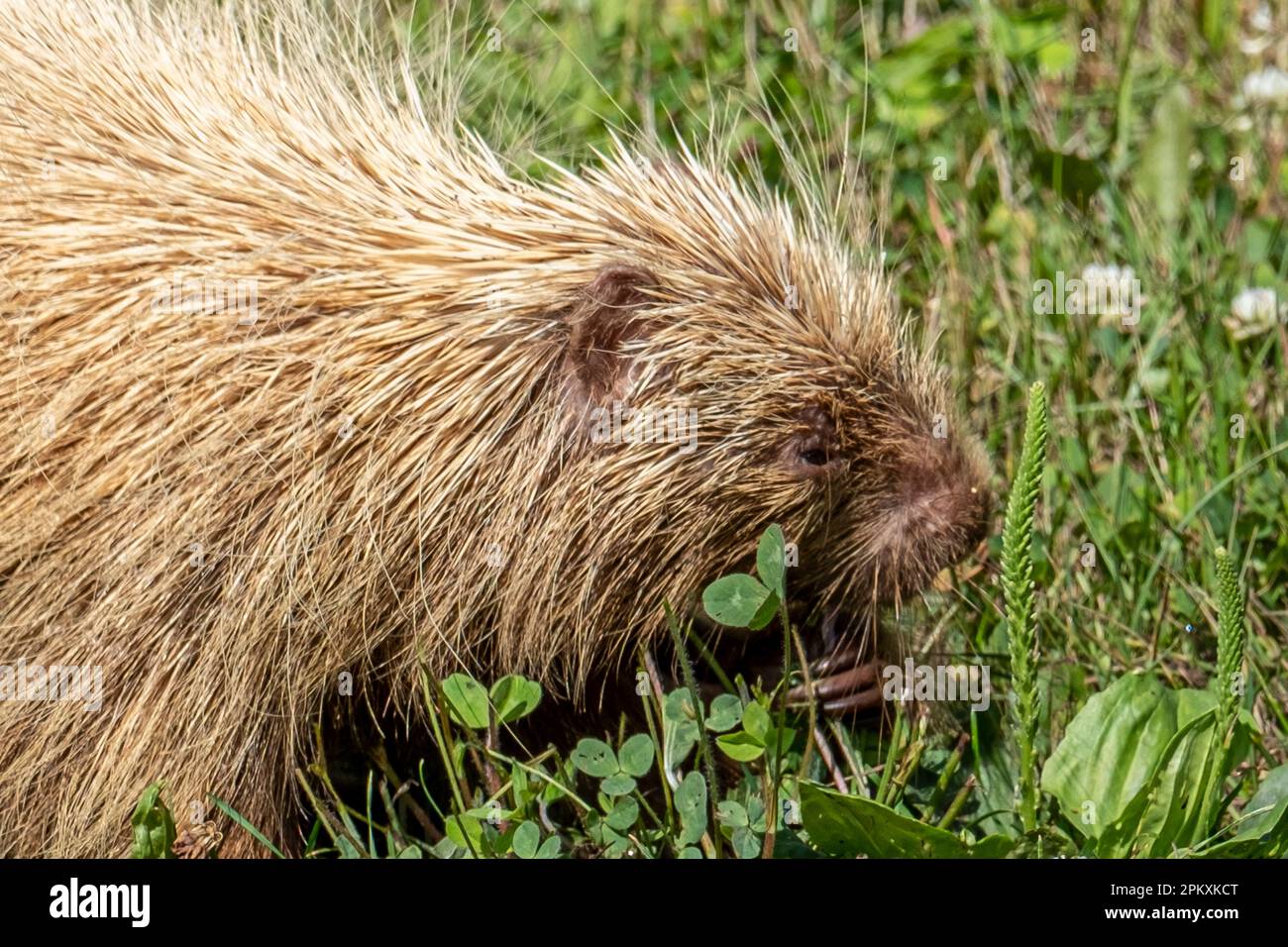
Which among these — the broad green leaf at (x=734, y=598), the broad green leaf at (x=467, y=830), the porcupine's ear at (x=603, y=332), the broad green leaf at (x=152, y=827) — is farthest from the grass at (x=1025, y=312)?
the porcupine's ear at (x=603, y=332)

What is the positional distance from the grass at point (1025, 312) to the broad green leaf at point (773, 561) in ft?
0.85

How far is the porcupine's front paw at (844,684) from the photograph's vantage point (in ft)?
11.4

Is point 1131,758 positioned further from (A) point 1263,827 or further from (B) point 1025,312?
(B) point 1025,312

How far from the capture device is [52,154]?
3.13m

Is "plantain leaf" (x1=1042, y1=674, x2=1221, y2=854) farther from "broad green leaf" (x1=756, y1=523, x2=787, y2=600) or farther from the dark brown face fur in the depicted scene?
"broad green leaf" (x1=756, y1=523, x2=787, y2=600)

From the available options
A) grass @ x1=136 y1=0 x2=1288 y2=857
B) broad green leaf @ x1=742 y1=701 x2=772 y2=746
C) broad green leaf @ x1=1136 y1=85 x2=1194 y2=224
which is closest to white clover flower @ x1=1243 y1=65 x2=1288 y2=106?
grass @ x1=136 y1=0 x2=1288 y2=857

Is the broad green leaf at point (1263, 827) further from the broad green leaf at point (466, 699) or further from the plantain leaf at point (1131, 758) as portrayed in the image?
the broad green leaf at point (466, 699)

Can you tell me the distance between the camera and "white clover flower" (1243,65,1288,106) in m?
5.23

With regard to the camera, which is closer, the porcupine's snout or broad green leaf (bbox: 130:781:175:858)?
broad green leaf (bbox: 130:781:175:858)

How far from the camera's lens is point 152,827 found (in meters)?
2.83

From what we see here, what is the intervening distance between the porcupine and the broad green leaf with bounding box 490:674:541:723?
114 millimetres

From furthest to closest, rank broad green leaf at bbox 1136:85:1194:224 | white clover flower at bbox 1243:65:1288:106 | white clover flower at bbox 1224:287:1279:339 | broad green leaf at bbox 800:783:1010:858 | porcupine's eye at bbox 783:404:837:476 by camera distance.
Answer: white clover flower at bbox 1243:65:1288:106 < broad green leaf at bbox 1136:85:1194:224 < white clover flower at bbox 1224:287:1279:339 < porcupine's eye at bbox 783:404:837:476 < broad green leaf at bbox 800:783:1010:858
